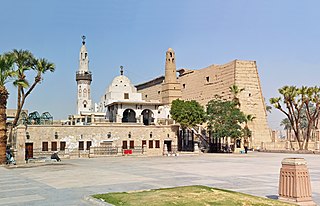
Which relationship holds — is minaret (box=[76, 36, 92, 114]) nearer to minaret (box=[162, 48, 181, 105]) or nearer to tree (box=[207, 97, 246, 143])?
minaret (box=[162, 48, 181, 105])

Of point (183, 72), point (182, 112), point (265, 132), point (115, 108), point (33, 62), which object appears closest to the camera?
point (33, 62)

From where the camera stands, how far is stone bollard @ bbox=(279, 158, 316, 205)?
917cm

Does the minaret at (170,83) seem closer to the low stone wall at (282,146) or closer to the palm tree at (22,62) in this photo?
the low stone wall at (282,146)

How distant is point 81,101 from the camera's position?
67500 millimetres

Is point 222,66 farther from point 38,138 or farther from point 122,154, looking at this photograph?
point 38,138

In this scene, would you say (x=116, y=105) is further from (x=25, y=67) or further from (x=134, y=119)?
(x=25, y=67)

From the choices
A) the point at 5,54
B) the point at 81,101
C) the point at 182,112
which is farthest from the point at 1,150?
the point at 81,101

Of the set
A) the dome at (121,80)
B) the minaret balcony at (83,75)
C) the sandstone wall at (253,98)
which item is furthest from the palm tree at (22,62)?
the sandstone wall at (253,98)

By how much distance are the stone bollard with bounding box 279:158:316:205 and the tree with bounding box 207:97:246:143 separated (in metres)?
36.8

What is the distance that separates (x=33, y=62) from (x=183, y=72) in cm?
5453

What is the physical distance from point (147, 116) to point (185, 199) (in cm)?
4724

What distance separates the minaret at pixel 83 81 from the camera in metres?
66.9

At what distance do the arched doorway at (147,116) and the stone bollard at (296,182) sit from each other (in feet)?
151

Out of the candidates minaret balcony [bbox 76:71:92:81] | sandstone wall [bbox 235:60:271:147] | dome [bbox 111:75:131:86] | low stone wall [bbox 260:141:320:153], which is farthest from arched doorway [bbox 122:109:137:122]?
low stone wall [bbox 260:141:320:153]
